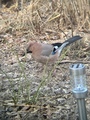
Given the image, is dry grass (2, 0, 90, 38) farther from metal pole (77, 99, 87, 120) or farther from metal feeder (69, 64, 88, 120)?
metal feeder (69, 64, 88, 120)

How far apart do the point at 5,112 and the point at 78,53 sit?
1.87 m

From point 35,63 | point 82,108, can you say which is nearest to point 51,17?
point 35,63

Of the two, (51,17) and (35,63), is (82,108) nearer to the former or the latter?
(35,63)

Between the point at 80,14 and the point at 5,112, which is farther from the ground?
the point at 80,14

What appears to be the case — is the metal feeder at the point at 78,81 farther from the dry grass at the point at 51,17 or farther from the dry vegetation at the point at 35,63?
the dry grass at the point at 51,17

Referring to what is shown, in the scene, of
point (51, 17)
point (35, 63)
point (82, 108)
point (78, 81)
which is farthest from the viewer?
point (51, 17)

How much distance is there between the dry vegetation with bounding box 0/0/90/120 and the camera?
12.2 ft

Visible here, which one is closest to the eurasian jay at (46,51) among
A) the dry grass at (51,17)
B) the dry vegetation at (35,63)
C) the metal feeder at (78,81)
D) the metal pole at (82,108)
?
the dry vegetation at (35,63)

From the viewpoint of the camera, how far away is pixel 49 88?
13.8ft

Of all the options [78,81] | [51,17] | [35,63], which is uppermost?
[51,17]

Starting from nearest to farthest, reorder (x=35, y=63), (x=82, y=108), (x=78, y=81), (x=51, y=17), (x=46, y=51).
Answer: (x=78, y=81) → (x=82, y=108) → (x=46, y=51) → (x=35, y=63) → (x=51, y=17)

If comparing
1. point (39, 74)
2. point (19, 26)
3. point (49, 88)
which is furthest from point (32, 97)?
point (19, 26)

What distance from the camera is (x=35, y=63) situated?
17.2ft

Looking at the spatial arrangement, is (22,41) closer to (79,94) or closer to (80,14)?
(80,14)
